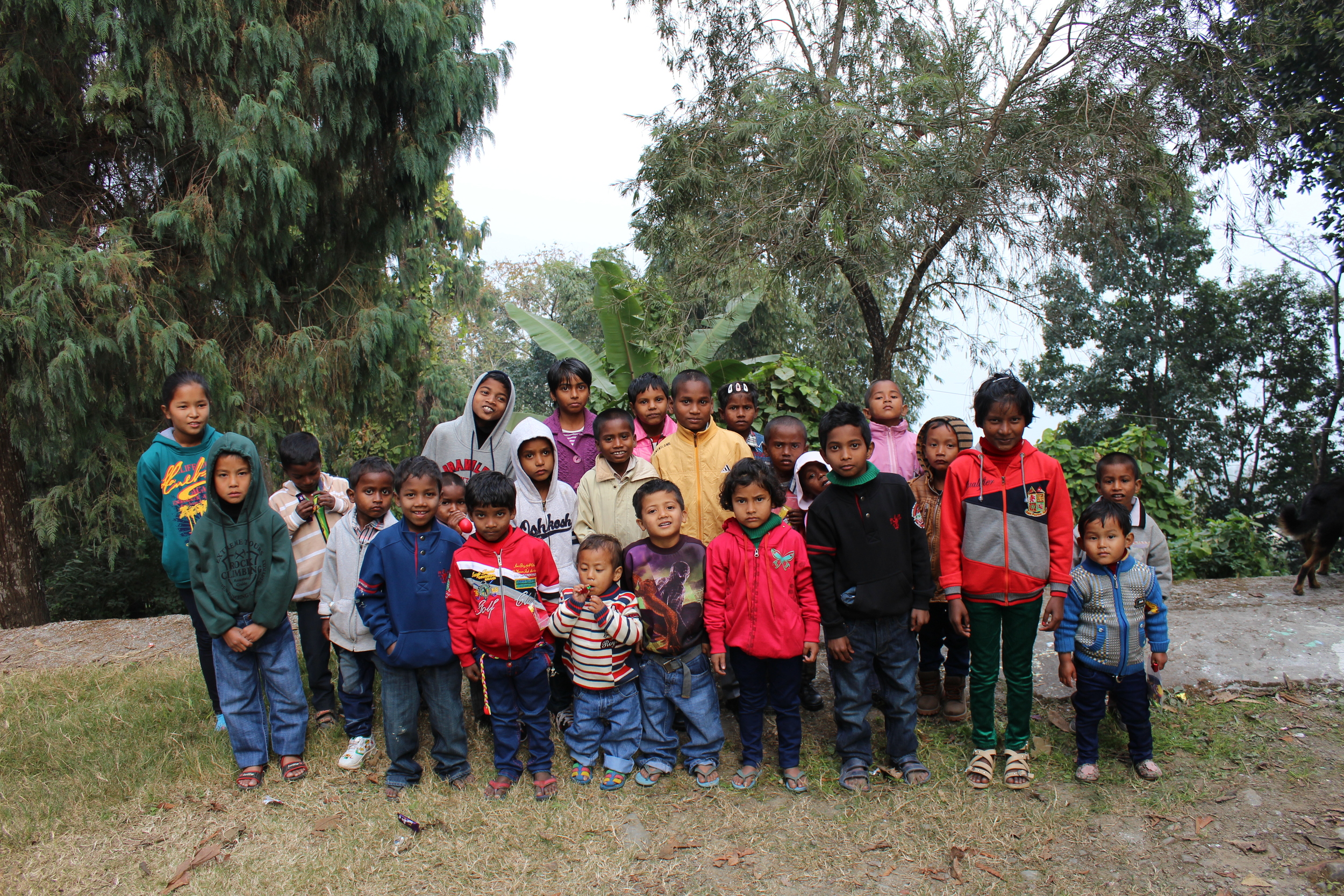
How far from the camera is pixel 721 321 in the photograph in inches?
315

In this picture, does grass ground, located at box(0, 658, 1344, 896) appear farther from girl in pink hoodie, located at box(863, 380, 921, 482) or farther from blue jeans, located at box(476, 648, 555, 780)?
girl in pink hoodie, located at box(863, 380, 921, 482)

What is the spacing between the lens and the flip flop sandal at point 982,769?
3.51 metres

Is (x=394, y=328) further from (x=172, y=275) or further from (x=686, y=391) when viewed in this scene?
(x=686, y=391)

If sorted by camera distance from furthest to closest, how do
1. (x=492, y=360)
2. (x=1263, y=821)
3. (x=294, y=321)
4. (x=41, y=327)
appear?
(x=492, y=360) < (x=294, y=321) < (x=41, y=327) < (x=1263, y=821)

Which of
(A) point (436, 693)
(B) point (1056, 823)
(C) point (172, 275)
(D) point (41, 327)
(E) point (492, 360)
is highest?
(E) point (492, 360)

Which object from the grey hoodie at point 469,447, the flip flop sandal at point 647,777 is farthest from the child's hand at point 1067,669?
the grey hoodie at point 469,447

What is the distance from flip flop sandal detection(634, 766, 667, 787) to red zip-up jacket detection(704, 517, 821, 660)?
64 centimetres

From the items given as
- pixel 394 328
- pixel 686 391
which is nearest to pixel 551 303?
pixel 394 328

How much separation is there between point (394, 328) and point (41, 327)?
2825 mm

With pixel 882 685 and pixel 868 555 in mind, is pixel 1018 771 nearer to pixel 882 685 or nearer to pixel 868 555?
pixel 882 685

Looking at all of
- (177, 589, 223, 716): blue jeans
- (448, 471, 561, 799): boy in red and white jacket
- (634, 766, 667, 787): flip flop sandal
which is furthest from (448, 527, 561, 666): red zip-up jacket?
(177, 589, 223, 716): blue jeans

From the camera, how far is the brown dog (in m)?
6.21

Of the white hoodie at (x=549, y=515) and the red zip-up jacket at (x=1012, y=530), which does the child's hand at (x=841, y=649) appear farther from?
the white hoodie at (x=549, y=515)

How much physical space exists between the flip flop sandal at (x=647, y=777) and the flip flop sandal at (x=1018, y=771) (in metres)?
1.52
